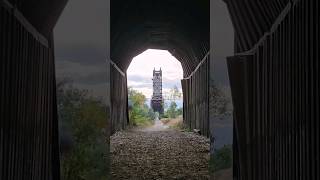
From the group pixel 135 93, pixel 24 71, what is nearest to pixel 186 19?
pixel 24 71

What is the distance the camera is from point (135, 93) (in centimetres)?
4006

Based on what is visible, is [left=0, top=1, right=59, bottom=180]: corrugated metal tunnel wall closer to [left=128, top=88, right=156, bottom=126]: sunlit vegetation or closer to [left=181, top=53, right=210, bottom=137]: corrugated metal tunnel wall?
[left=181, top=53, right=210, bottom=137]: corrugated metal tunnel wall

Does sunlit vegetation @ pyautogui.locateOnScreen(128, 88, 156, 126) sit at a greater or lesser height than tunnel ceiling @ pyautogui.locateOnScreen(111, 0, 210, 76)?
lesser

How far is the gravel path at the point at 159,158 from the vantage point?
39.9 feet

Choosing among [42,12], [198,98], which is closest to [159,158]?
[198,98]

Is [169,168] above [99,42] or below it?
below

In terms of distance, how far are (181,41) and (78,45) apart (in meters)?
14.6

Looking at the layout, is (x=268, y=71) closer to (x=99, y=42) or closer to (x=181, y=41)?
(x=99, y=42)

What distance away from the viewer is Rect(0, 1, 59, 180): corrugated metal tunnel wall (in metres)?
4.89

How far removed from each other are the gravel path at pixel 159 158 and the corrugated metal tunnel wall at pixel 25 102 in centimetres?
442

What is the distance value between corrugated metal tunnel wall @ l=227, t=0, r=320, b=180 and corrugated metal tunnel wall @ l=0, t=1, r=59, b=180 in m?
2.98

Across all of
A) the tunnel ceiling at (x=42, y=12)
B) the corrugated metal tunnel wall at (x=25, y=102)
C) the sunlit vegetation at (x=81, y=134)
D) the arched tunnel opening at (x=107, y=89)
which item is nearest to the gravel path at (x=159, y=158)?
the arched tunnel opening at (x=107, y=89)

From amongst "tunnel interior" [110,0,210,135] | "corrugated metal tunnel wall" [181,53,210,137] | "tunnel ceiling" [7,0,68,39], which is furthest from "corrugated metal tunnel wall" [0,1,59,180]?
"corrugated metal tunnel wall" [181,53,210,137]

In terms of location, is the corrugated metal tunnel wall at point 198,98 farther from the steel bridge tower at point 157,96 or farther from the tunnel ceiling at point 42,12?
the steel bridge tower at point 157,96
